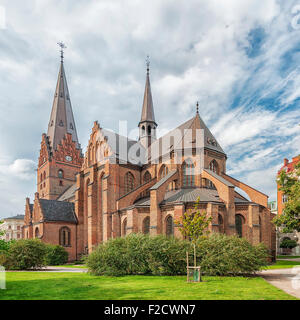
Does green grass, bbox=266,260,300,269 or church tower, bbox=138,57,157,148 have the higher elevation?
church tower, bbox=138,57,157,148

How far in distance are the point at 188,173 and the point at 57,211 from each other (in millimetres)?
20349

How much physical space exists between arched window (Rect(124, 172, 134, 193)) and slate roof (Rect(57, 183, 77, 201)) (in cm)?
1328

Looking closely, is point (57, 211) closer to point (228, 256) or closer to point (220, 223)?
point (220, 223)

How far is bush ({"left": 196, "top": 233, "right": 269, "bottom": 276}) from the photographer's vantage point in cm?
1786

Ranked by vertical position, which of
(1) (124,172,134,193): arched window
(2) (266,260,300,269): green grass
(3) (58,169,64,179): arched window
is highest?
(3) (58,169,64,179): arched window

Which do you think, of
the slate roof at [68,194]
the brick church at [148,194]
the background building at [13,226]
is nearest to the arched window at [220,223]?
the brick church at [148,194]

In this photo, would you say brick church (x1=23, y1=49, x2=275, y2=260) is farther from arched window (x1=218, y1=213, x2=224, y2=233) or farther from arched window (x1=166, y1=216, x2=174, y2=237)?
arched window (x1=218, y1=213, x2=224, y2=233)

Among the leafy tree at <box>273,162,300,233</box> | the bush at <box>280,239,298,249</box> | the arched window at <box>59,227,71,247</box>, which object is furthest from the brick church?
the bush at <box>280,239,298,249</box>

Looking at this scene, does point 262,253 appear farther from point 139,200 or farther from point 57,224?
point 57,224

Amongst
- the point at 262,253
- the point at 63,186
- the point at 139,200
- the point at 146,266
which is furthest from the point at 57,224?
the point at 262,253

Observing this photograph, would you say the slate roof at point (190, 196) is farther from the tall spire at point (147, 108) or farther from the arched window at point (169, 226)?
the tall spire at point (147, 108)

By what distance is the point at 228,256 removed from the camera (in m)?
17.9

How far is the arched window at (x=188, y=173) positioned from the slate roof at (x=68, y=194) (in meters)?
22.1

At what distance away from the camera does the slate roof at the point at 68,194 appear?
50312 mm
